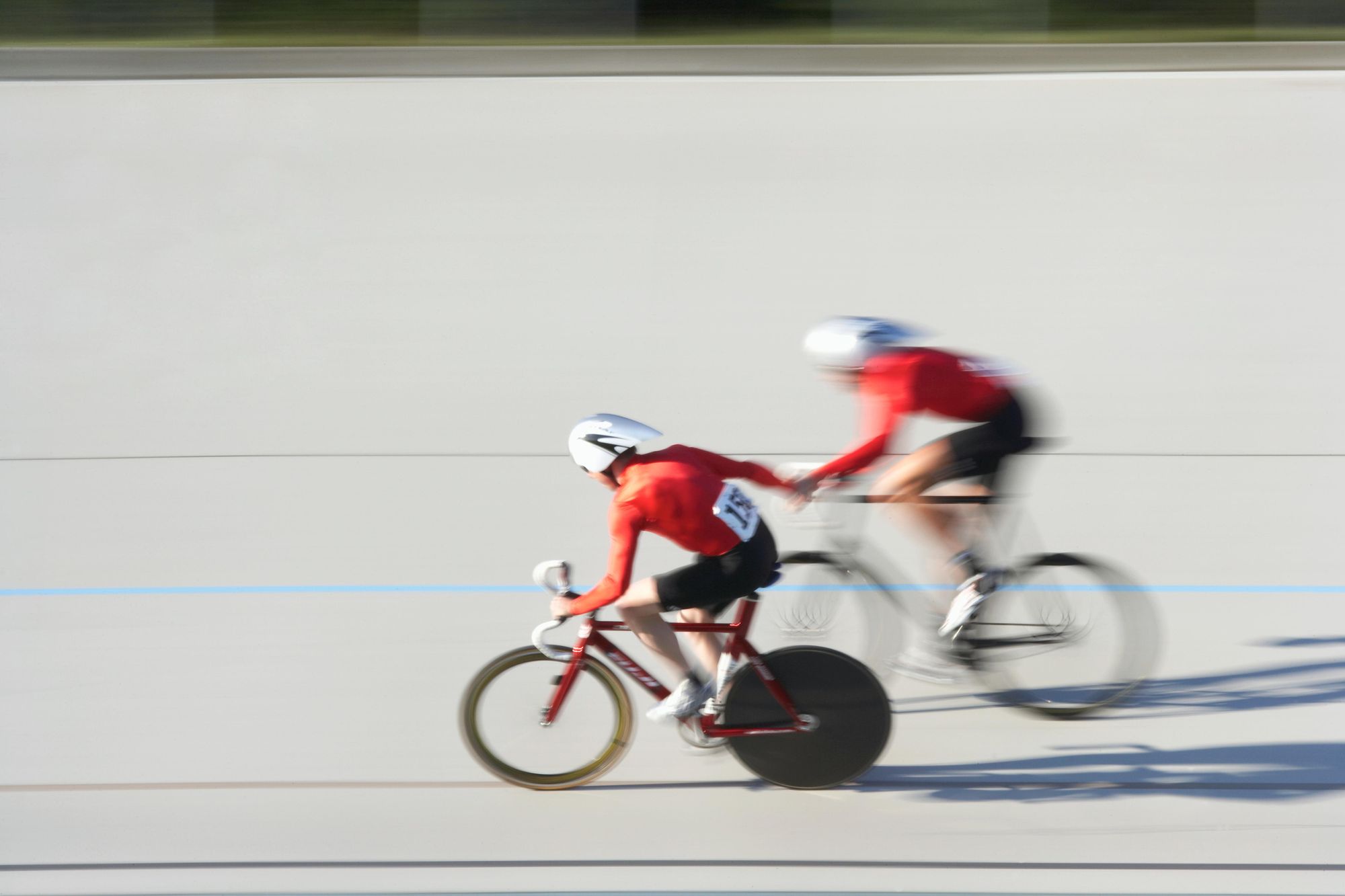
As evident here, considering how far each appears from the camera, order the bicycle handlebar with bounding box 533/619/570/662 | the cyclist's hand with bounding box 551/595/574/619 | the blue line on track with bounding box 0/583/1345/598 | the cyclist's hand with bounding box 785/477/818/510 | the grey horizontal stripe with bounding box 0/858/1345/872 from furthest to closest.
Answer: the blue line on track with bounding box 0/583/1345/598 → the cyclist's hand with bounding box 785/477/818/510 → the bicycle handlebar with bounding box 533/619/570/662 → the cyclist's hand with bounding box 551/595/574/619 → the grey horizontal stripe with bounding box 0/858/1345/872

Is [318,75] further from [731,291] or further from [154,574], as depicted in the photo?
[154,574]

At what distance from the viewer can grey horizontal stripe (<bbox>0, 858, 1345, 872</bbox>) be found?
3.65 metres

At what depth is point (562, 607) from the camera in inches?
149

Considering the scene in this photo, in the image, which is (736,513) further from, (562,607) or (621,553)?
(562,607)

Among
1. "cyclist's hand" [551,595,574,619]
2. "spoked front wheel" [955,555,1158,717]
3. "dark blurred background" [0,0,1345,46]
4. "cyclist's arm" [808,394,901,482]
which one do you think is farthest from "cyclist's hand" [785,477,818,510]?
"dark blurred background" [0,0,1345,46]

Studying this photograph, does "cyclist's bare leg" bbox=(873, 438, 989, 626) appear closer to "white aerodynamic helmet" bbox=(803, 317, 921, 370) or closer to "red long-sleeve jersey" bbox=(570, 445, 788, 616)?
"white aerodynamic helmet" bbox=(803, 317, 921, 370)

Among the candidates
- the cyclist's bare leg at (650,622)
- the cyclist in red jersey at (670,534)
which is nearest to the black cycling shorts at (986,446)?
the cyclist in red jersey at (670,534)

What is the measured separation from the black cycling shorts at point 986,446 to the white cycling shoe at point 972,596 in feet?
1.24

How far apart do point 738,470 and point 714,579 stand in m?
0.42

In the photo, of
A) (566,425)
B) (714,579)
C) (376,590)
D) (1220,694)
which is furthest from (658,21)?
(714,579)

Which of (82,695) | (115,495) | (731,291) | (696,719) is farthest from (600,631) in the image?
(731,291)

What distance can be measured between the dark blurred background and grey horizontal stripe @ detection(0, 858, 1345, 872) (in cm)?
772

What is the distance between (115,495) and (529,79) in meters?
4.71

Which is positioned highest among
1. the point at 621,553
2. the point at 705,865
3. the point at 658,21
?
the point at 658,21
